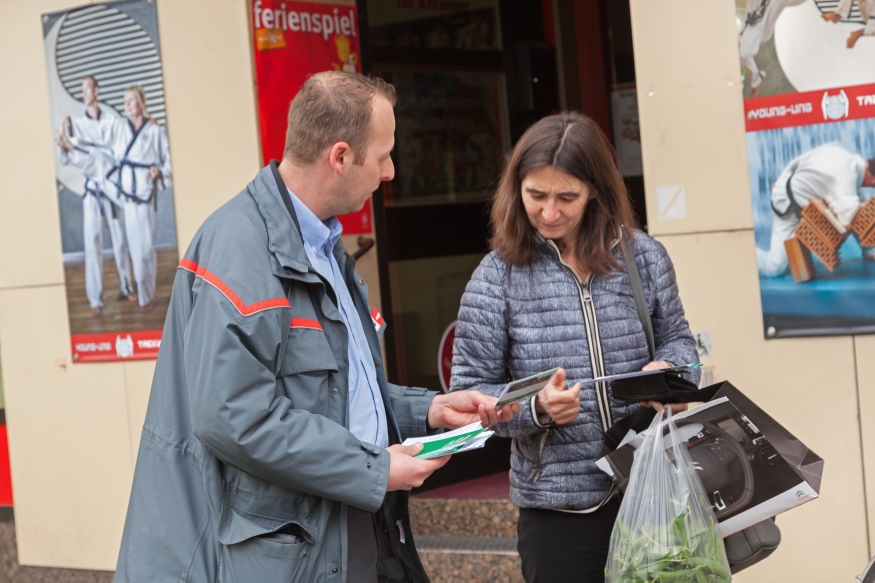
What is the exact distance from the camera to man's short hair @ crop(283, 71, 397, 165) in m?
2.22

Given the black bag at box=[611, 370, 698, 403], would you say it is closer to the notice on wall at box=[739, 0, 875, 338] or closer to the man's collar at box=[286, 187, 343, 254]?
the man's collar at box=[286, 187, 343, 254]

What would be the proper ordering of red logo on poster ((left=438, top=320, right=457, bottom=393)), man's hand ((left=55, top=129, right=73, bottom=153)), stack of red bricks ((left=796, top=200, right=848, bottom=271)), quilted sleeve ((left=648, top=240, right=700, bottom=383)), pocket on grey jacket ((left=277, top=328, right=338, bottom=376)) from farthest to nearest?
red logo on poster ((left=438, top=320, right=457, bottom=393)) → man's hand ((left=55, top=129, right=73, bottom=153)) → stack of red bricks ((left=796, top=200, right=848, bottom=271)) → quilted sleeve ((left=648, top=240, right=700, bottom=383)) → pocket on grey jacket ((left=277, top=328, right=338, bottom=376))

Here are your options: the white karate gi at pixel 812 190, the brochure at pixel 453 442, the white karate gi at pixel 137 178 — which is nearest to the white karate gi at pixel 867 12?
the white karate gi at pixel 812 190

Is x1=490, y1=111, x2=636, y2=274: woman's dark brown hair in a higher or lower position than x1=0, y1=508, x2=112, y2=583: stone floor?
higher

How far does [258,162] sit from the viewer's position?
5.28 m

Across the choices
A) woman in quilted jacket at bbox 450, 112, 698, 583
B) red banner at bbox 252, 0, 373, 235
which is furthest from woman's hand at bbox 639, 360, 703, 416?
red banner at bbox 252, 0, 373, 235

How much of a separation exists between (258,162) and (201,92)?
0.53 meters

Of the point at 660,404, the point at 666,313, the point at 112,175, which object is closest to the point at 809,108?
the point at 666,313

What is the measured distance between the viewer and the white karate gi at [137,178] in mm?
5520

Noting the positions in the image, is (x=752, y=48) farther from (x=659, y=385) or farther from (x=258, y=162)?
(x=258, y=162)

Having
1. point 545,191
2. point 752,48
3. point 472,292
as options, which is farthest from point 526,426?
point 752,48

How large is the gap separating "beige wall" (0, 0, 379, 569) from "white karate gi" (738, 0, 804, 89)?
239 cm

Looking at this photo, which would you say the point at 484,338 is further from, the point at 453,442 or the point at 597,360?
the point at 453,442

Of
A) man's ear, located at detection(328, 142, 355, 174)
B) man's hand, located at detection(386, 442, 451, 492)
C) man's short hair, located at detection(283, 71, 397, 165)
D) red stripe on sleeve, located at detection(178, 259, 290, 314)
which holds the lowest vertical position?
man's hand, located at detection(386, 442, 451, 492)
